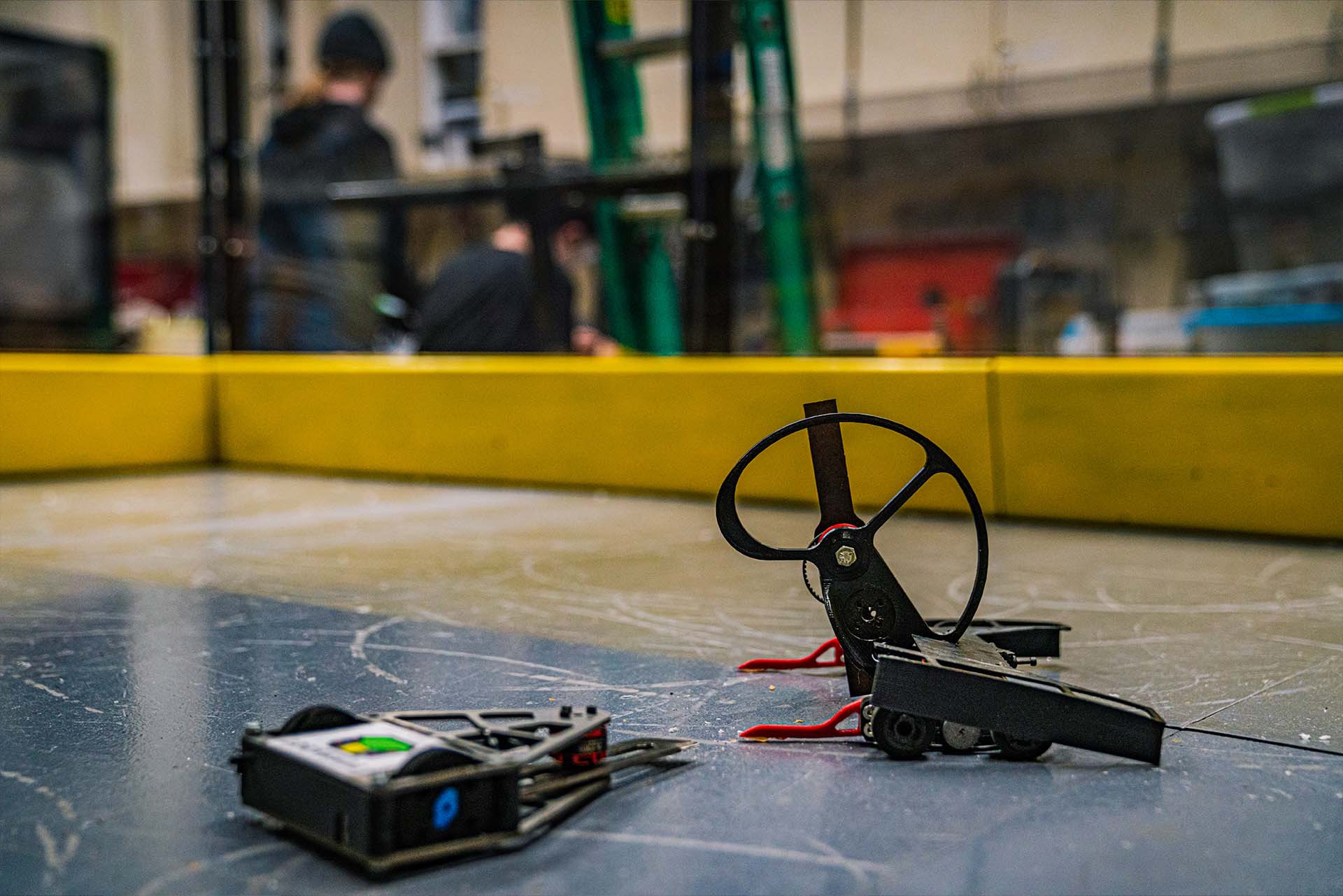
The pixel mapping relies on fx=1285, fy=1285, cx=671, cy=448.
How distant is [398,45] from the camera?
10.0m

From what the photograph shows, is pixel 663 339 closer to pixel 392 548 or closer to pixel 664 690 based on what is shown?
pixel 392 548

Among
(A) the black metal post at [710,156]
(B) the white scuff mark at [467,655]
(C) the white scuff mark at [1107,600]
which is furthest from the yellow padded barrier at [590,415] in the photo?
(B) the white scuff mark at [467,655]

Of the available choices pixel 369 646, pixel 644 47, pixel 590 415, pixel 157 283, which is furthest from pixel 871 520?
pixel 157 283

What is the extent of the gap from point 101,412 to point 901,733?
13.6 ft

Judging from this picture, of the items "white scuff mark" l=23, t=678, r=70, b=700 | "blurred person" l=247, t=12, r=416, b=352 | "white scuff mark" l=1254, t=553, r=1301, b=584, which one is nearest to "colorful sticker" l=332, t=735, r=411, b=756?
"white scuff mark" l=23, t=678, r=70, b=700

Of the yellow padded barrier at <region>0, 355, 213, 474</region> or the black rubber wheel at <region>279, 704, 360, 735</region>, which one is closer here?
the black rubber wheel at <region>279, 704, 360, 735</region>

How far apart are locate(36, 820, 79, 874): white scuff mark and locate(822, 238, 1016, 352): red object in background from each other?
381cm

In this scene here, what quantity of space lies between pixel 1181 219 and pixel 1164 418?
1605mm

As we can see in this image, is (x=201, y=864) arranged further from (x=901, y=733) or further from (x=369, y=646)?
(x=369, y=646)

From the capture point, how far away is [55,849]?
1.07m

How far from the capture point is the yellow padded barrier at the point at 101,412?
14.7ft

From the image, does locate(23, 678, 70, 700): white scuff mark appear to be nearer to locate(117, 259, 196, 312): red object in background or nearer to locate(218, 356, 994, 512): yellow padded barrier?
locate(218, 356, 994, 512): yellow padded barrier

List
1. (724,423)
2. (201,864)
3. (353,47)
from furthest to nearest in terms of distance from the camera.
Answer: (353,47), (724,423), (201,864)

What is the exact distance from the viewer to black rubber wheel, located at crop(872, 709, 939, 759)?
52.1 inches
